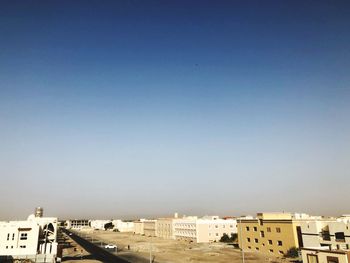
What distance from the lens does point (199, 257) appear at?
70312 mm

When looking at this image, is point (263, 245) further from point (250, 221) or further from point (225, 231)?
Result: point (225, 231)

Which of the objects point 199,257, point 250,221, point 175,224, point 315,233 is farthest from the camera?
point 175,224

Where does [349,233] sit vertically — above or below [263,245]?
above

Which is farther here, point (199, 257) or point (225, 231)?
point (225, 231)

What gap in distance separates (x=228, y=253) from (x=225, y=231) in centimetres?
3316

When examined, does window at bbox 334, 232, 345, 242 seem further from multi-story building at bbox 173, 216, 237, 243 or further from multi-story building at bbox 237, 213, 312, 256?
multi-story building at bbox 173, 216, 237, 243

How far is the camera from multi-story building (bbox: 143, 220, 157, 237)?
14200 cm

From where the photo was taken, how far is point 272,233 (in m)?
73.7

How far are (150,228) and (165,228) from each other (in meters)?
20.8

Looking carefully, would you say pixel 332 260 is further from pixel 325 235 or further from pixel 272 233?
pixel 272 233

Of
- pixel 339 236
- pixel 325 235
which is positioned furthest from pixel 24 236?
pixel 339 236

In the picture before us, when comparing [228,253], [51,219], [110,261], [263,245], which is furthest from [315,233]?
[51,219]

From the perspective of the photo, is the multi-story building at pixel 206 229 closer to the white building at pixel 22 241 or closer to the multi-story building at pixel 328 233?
the multi-story building at pixel 328 233

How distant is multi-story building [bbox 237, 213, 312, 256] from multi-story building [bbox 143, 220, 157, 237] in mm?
66037
